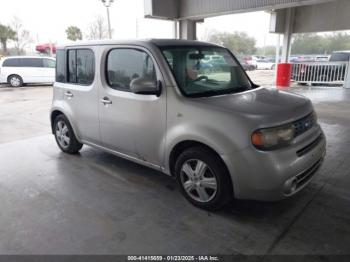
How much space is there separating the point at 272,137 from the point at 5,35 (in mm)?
41209

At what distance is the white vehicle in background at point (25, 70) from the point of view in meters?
13.9

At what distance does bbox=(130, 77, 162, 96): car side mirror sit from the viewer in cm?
283

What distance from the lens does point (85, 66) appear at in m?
3.72

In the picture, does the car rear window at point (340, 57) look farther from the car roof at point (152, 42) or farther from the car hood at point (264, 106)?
the car hood at point (264, 106)

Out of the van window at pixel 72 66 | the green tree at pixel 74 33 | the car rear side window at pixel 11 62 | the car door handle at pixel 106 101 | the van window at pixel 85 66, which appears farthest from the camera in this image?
the green tree at pixel 74 33

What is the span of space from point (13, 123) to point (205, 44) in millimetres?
5294

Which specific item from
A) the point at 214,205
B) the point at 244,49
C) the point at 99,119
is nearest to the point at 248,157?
the point at 214,205

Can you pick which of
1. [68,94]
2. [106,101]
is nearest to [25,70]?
[68,94]

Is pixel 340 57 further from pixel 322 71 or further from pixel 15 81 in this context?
pixel 15 81

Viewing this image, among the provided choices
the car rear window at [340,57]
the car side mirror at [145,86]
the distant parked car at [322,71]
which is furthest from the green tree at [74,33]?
the car side mirror at [145,86]

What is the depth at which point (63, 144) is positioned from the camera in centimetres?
447

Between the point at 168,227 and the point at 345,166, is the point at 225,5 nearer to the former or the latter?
the point at 345,166

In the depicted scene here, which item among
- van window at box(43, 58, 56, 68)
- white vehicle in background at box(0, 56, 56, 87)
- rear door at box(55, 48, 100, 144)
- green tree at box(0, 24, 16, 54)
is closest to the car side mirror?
rear door at box(55, 48, 100, 144)

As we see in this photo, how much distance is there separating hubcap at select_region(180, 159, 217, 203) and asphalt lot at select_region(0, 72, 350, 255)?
16 cm
